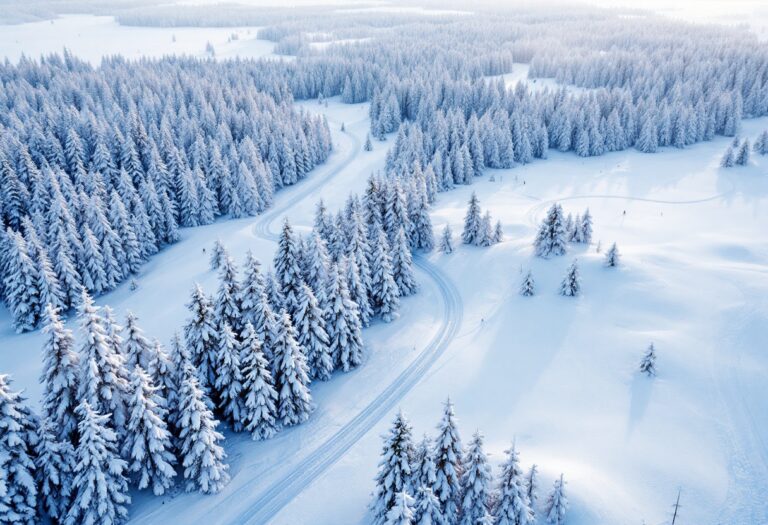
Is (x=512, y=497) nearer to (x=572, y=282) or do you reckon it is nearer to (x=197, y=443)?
(x=197, y=443)

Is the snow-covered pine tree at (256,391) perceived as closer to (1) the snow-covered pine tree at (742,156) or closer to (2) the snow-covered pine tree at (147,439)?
(2) the snow-covered pine tree at (147,439)

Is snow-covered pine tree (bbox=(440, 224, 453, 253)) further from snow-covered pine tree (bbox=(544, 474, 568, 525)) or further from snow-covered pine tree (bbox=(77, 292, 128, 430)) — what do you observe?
snow-covered pine tree (bbox=(77, 292, 128, 430))

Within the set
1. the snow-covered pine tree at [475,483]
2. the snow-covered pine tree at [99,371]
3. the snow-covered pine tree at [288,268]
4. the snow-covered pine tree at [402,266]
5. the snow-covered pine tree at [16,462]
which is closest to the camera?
the snow-covered pine tree at [16,462]

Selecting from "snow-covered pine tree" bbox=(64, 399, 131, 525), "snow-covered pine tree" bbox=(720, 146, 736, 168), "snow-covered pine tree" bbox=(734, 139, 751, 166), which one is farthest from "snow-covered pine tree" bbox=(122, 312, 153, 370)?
"snow-covered pine tree" bbox=(734, 139, 751, 166)

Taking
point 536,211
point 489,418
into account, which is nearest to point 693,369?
point 489,418

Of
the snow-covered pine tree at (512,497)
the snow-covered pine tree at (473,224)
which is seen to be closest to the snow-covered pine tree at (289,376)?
the snow-covered pine tree at (512,497)

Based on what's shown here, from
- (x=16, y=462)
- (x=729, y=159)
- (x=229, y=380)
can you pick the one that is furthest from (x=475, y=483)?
(x=729, y=159)

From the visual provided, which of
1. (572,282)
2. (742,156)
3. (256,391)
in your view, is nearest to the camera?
(256,391)
